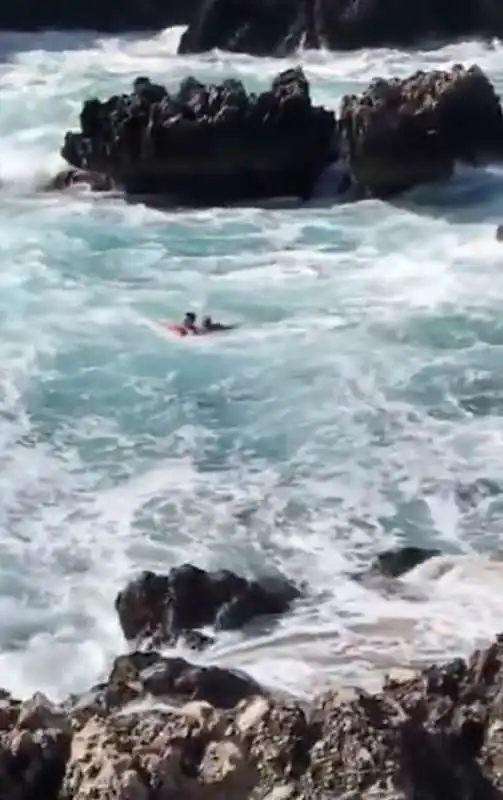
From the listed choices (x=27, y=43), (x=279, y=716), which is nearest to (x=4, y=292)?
(x=279, y=716)

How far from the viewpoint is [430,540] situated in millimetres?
10781

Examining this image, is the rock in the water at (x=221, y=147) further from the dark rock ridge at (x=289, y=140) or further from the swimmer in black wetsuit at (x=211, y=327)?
the swimmer in black wetsuit at (x=211, y=327)

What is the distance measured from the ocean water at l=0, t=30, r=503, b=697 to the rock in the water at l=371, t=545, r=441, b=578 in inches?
5.7

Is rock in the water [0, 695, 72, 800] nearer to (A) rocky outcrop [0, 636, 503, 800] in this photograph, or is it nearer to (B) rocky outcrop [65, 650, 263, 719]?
(A) rocky outcrop [0, 636, 503, 800]

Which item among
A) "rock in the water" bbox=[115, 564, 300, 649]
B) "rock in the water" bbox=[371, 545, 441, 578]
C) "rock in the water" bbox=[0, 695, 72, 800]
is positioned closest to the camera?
"rock in the water" bbox=[0, 695, 72, 800]

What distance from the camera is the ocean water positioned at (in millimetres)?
9648

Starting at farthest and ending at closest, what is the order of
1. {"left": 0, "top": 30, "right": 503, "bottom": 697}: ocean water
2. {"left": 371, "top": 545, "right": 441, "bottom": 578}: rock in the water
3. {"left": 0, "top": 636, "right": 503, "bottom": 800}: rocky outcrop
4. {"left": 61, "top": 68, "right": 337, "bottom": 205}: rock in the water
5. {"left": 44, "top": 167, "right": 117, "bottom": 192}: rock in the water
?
{"left": 44, "top": 167, "right": 117, "bottom": 192}: rock in the water
{"left": 61, "top": 68, "right": 337, "bottom": 205}: rock in the water
{"left": 371, "top": 545, "right": 441, "bottom": 578}: rock in the water
{"left": 0, "top": 30, "right": 503, "bottom": 697}: ocean water
{"left": 0, "top": 636, "right": 503, "bottom": 800}: rocky outcrop

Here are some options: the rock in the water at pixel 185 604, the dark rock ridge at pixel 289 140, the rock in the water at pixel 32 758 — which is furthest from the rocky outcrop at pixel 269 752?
the dark rock ridge at pixel 289 140

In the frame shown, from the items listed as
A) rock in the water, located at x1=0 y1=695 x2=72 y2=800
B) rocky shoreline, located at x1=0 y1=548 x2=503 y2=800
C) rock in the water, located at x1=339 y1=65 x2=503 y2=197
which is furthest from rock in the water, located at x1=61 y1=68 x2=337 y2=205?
rock in the water, located at x1=0 y1=695 x2=72 y2=800

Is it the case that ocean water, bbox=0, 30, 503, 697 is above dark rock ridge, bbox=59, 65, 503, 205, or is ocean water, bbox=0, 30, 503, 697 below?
below

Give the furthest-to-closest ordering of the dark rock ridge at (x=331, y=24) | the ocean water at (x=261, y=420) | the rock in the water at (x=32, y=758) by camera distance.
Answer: the dark rock ridge at (x=331, y=24) < the ocean water at (x=261, y=420) < the rock in the water at (x=32, y=758)

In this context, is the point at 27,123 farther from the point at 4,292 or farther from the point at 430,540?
the point at 430,540

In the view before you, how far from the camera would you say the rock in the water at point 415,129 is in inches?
823

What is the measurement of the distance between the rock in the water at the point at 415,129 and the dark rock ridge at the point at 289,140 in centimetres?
1
